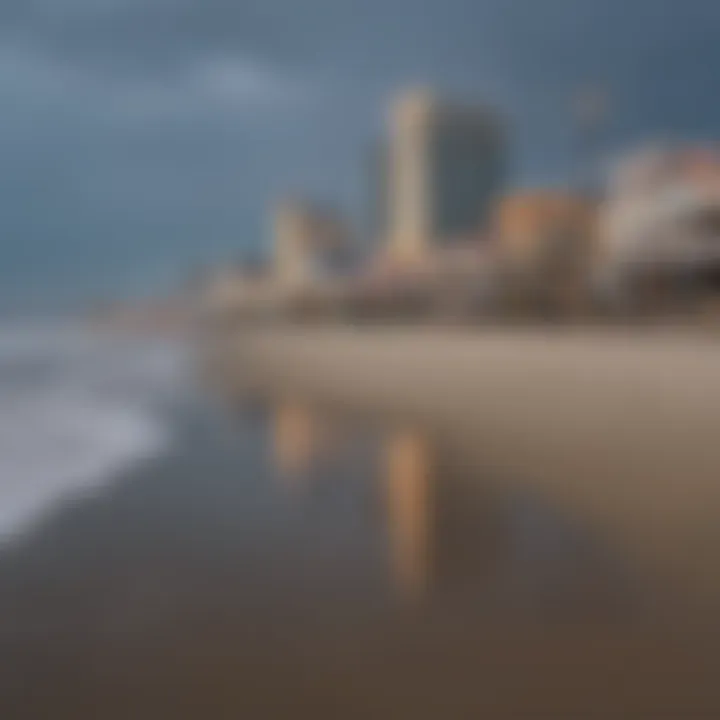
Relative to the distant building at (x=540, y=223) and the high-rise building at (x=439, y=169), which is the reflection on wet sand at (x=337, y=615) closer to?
the high-rise building at (x=439, y=169)

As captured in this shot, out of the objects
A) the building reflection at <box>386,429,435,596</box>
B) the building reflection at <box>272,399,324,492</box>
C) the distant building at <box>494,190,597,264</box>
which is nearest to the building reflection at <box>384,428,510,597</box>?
the building reflection at <box>386,429,435,596</box>

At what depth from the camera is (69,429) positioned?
270 inches

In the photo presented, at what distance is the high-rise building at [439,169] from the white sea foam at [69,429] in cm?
259

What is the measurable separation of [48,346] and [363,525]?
26.2 m

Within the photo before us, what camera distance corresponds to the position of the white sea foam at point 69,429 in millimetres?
4168

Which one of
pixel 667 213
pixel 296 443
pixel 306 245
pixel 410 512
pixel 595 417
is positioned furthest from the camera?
pixel 306 245

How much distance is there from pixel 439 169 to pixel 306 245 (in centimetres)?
493

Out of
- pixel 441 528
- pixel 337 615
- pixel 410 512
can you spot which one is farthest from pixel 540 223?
pixel 337 615

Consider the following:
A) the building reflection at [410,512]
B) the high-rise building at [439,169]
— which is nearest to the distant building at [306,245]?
the high-rise building at [439,169]

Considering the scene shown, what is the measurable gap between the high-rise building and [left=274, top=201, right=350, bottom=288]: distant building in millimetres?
1489

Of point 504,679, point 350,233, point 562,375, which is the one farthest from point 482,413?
point 504,679

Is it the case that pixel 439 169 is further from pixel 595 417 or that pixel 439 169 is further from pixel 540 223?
pixel 540 223

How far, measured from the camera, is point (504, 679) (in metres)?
1.73

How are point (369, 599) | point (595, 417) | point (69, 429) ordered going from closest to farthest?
point (369, 599)
point (595, 417)
point (69, 429)
